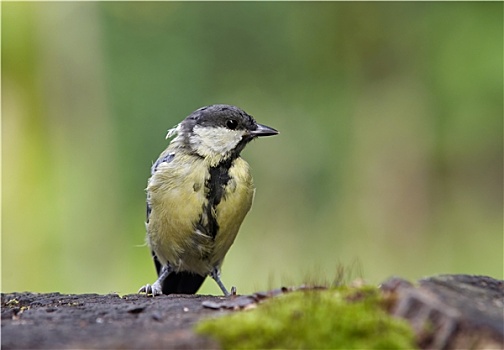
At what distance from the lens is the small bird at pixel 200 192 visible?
4.53 metres

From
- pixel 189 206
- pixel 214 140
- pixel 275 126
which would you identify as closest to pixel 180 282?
pixel 189 206

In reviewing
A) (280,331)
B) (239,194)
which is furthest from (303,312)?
(239,194)

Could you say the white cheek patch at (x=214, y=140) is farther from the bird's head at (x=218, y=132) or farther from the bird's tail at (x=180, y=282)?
the bird's tail at (x=180, y=282)

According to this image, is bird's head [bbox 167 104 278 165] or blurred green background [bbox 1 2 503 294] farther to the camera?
blurred green background [bbox 1 2 503 294]

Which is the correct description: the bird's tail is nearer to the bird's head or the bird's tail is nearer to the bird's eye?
the bird's head

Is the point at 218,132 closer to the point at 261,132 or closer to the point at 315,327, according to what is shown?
the point at 261,132

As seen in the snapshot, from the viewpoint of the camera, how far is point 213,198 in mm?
4543

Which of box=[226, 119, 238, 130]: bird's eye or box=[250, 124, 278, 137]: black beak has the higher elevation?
box=[226, 119, 238, 130]: bird's eye

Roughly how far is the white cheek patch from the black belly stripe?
0.14 metres

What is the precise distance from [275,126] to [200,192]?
5.18m

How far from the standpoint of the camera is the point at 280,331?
86.9 inches

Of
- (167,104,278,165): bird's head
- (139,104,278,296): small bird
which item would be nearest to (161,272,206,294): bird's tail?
(139,104,278,296): small bird

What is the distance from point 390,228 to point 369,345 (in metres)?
6.94

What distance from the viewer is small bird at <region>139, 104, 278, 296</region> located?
4.53 m
